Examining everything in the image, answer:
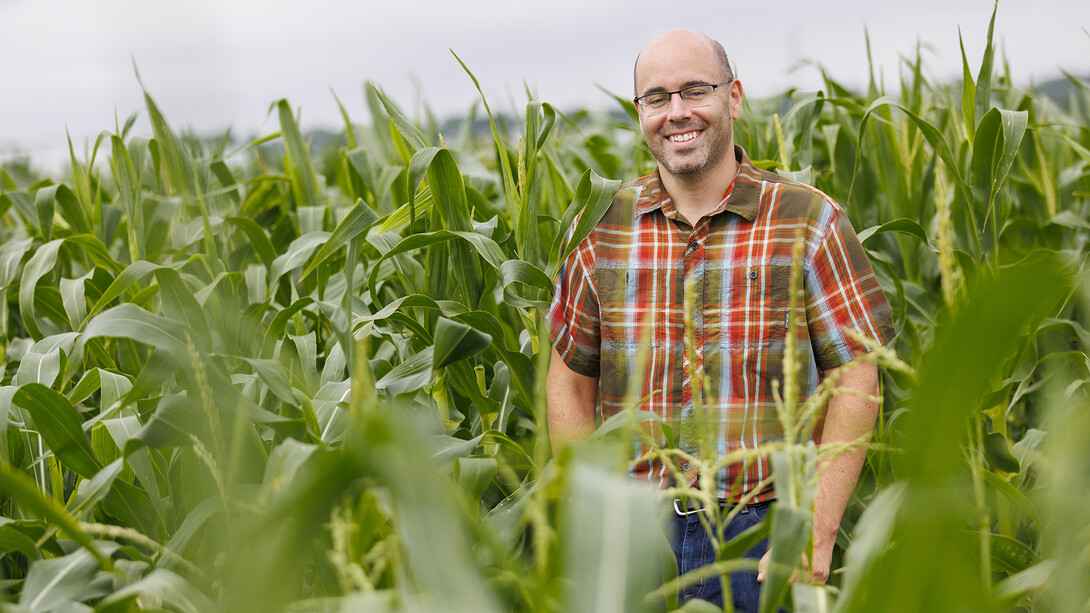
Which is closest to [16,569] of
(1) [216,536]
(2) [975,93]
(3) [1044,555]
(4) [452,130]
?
(1) [216,536]

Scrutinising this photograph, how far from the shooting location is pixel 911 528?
483 mm

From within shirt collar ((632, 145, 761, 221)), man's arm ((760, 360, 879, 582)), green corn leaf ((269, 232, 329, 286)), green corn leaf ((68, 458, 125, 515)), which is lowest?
man's arm ((760, 360, 879, 582))

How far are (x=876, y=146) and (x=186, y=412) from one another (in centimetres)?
166

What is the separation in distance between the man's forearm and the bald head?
651 millimetres

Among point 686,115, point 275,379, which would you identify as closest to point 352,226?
point 275,379

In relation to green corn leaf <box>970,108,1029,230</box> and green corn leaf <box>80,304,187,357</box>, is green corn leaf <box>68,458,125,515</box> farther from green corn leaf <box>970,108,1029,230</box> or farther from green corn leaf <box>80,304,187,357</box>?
green corn leaf <box>970,108,1029,230</box>

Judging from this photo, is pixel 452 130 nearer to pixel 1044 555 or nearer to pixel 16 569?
pixel 16 569

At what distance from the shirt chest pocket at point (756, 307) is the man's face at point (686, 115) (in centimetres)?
23

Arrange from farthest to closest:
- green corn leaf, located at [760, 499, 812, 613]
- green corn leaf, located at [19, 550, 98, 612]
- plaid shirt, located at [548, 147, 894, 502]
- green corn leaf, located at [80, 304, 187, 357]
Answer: plaid shirt, located at [548, 147, 894, 502]
green corn leaf, located at [80, 304, 187, 357]
green corn leaf, located at [19, 550, 98, 612]
green corn leaf, located at [760, 499, 812, 613]

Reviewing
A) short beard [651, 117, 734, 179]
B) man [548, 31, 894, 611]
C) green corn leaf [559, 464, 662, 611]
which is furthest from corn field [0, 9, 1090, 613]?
short beard [651, 117, 734, 179]

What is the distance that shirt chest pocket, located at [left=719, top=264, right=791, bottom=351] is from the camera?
148 centimetres

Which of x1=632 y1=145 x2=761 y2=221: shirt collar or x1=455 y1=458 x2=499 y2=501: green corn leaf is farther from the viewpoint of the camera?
x1=632 y1=145 x2=761 y2=221: shirt collar

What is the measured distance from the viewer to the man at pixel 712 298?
1.43 m

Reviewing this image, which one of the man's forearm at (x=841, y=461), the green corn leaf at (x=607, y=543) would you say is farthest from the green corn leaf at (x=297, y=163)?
the green corn leaf at (x=607, y=543)
